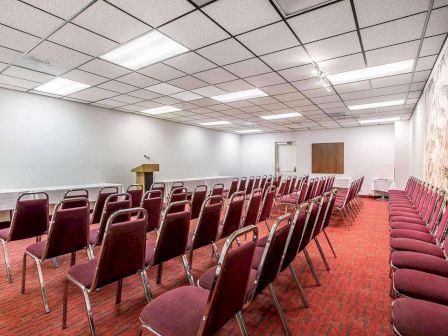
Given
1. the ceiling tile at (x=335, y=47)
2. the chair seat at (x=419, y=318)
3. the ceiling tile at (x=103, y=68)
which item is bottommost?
the chair seat at (x=419, y=318)

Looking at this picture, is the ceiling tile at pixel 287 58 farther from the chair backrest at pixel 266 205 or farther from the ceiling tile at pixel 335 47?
the chair backrest at pixel 266 205

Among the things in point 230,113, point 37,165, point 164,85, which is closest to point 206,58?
point 164,85

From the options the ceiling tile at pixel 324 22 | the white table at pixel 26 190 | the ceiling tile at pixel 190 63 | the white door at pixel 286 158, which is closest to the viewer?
the ceiling tile at pixel 324 22

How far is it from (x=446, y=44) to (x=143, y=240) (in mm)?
4247

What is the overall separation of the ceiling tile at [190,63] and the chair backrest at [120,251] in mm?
2831

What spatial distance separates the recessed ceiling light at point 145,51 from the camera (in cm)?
336

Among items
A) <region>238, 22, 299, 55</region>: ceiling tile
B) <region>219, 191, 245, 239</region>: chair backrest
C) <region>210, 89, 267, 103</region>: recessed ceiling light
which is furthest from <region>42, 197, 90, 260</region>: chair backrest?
<region>210, 89, 267, 103</region>: recessed ceiling light

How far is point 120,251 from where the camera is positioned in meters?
1.72

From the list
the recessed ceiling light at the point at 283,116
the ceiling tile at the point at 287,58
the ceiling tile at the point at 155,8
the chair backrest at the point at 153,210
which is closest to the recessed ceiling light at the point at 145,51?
the ceiling tile at the point at 155,8

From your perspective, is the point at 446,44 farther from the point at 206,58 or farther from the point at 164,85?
the point at 164,85

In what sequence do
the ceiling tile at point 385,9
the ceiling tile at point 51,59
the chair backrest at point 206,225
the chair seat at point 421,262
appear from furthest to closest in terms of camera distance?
the ceiling tile at point 51,59
the ceiling tile at point 385,9
the chair backrest at point 206,225
the chair seat at point 421,262

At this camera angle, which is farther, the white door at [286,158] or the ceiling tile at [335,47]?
the white door at [286,158]

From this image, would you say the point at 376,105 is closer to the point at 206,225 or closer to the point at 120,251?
the point at 206,225

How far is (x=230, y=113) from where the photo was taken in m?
7.95
